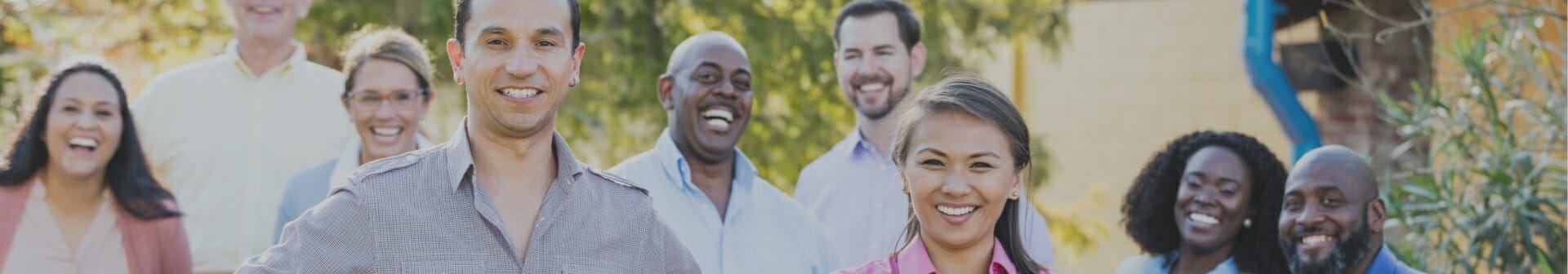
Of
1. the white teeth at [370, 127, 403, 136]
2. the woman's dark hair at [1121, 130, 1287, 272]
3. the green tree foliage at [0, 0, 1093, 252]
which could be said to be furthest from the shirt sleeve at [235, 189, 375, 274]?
the green tree foliage at [0, 0, 1093, 252]

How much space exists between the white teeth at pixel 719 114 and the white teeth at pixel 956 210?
1252mm

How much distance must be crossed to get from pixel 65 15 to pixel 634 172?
7.01 metres

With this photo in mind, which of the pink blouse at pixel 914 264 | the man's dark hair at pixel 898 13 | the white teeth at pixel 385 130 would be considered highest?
the man's dark hair at pixel 898 13

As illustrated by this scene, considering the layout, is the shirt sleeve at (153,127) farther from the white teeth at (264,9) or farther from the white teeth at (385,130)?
the white teeth at (385,130)

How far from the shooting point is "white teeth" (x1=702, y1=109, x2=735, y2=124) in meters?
4.90

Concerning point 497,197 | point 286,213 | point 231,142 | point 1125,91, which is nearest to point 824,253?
point 286,213

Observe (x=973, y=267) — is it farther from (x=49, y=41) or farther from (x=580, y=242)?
(x=49, y=41)

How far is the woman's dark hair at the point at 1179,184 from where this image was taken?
5.01 meters

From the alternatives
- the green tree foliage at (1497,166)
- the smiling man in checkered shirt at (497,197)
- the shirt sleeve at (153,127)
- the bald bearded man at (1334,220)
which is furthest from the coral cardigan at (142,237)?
the green tree foliage at (1497,166)

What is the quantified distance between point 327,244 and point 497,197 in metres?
0.33

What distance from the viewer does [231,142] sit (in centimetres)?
576

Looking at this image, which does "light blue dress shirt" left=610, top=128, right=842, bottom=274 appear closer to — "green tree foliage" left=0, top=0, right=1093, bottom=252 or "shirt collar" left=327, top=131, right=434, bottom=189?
"shirt collar" left=327, top=131, right=434, bottom=189

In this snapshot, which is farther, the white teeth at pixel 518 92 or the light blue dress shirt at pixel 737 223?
the light blue dress shirt at pixel 737 223

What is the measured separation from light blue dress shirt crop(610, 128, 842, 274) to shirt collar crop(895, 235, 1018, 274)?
0.94 meters
